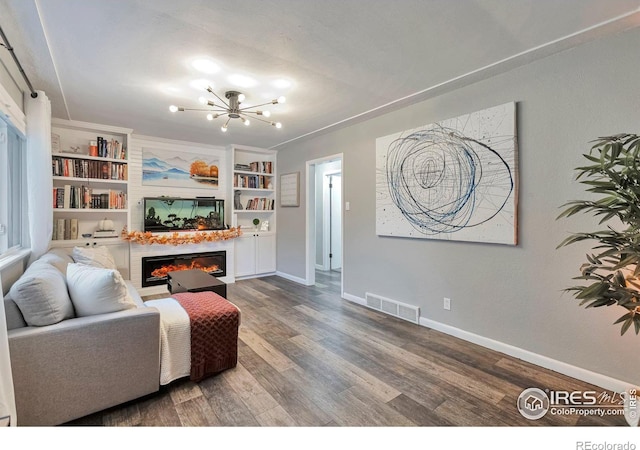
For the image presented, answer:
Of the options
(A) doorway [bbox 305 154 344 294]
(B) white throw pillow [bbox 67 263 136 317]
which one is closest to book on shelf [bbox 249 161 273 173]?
(A) doorway [bbox 305 154 344 294]

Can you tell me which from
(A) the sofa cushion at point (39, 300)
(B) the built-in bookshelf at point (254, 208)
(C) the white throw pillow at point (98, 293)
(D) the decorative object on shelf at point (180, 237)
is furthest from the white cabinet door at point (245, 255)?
(A) the sofa cushion at point (39, 300)

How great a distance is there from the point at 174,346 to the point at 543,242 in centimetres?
294

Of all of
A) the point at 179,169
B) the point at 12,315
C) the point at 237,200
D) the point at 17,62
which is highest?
the point at 17,62

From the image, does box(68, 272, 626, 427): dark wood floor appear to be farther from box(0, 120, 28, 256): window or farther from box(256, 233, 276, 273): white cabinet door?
box(256, 233, 276, 273): white cabinet door

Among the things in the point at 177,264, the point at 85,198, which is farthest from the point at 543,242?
the point at 85,198

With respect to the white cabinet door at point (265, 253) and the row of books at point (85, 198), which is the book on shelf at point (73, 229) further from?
the white cabinet door at point (265, 253)

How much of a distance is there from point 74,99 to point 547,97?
4.53m

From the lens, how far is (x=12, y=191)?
2904mm

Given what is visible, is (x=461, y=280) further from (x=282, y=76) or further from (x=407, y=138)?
(x=282, y=76)

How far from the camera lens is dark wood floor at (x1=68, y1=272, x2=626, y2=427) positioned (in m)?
1.82

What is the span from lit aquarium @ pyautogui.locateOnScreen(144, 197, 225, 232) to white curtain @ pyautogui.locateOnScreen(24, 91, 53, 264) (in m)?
1.68

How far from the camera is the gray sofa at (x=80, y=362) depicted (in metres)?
1.62

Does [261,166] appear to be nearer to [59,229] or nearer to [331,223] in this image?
[331,223]
